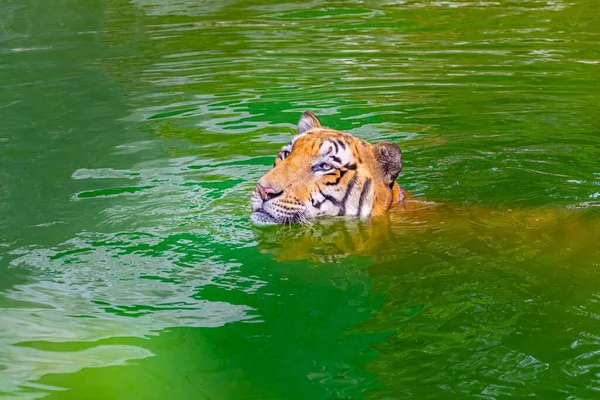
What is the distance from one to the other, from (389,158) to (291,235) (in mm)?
685

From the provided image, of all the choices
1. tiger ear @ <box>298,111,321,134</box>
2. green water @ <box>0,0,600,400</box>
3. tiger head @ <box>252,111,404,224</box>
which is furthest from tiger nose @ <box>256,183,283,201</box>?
tiger ear @ <box>298,111,321,134</box>

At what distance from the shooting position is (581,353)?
3869 mm

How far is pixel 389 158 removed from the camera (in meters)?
5.55

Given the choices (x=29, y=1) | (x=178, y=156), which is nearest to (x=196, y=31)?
(x=29, y=1)

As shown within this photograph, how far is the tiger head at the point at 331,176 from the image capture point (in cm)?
536

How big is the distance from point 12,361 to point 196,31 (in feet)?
29.7

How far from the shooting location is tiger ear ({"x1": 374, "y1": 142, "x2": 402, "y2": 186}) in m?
5.49

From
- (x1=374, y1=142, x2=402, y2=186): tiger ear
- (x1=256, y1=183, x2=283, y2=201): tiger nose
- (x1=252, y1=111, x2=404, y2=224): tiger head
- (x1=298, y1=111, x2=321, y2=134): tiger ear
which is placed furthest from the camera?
(x1=298, y1=111, x2=321, y2=134): tiger ear

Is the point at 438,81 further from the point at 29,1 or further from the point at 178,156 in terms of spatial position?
the point at 29,1

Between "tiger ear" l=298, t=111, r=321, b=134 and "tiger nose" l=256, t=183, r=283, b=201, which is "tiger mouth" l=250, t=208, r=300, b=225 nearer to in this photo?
"tiger nose" l=256, t=183, r=283, b=201

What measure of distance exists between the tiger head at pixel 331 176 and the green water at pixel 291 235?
0.41ft

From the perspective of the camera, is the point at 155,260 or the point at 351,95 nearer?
the point at 155,260

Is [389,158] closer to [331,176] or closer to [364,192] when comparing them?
[364,192]

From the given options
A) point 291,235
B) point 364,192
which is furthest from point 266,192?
point 364,192
